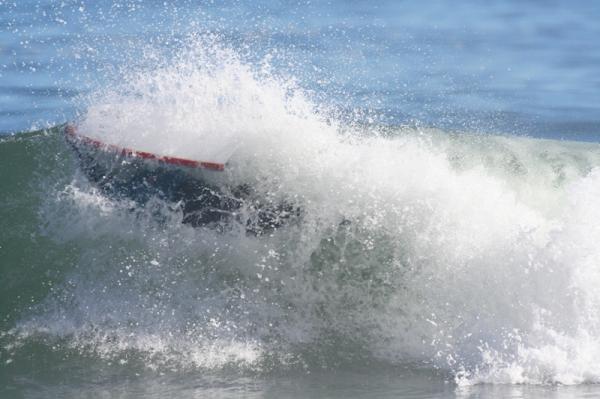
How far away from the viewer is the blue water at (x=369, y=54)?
559 inches

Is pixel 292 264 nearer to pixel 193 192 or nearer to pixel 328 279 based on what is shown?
pixel 328 279

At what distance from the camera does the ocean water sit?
231 inches

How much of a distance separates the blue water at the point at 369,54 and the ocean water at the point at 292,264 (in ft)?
15.8

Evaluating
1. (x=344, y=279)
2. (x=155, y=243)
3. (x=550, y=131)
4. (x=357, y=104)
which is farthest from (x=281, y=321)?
(x=550, y=131)

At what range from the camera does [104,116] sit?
7.70 meters

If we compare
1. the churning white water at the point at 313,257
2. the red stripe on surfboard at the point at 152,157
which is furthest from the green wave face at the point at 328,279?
the red stripe on surfboard at the point at 152,157

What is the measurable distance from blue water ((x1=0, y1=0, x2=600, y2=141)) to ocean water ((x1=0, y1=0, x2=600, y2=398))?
482 centimetres

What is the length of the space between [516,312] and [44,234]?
387 centimetres

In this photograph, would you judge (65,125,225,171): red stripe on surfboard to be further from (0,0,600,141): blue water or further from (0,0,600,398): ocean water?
(0,0,600,141): blue water

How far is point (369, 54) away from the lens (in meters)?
16.6

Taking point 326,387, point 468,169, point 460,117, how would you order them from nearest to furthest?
1. point 326,387
2. point 468,169
3. point 460,117

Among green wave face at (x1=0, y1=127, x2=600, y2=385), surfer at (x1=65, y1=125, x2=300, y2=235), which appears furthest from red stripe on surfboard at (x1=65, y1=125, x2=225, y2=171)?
green wave face at (x1=0, y1=127, x2=600, y2=385)

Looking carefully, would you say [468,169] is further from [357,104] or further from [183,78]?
[357,104]

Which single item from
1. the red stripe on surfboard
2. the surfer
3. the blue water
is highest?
the blue water
